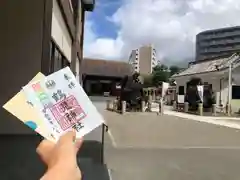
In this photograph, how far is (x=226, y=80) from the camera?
34469 millimetres

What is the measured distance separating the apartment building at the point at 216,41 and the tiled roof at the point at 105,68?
997 inches

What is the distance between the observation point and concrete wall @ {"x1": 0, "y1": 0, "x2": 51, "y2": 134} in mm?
11258

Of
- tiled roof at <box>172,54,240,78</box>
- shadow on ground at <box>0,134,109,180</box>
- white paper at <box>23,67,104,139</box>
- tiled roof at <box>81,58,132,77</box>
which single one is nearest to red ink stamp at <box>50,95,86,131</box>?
white paper at <box>23,67,104,139</box>

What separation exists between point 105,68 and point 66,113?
55.3 metres

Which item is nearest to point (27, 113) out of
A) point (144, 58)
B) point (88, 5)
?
point (88, 5)

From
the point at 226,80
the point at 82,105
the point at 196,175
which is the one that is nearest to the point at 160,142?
the point at 196,175

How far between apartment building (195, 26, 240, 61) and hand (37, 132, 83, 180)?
78.8 meters

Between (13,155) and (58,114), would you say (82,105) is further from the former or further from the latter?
(13,155)

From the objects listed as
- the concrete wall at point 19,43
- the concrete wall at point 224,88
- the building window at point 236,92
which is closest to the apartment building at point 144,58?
the concrete wall at point 224,88

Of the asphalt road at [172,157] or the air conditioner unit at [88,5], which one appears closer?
the asphalt road at [172,157]

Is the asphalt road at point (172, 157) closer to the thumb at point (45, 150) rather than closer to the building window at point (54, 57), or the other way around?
the building window at point (54, 57)

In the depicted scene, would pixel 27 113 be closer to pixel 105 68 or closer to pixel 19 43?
pixel 19 43

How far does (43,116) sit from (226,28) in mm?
84997

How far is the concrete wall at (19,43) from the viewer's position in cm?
1126
